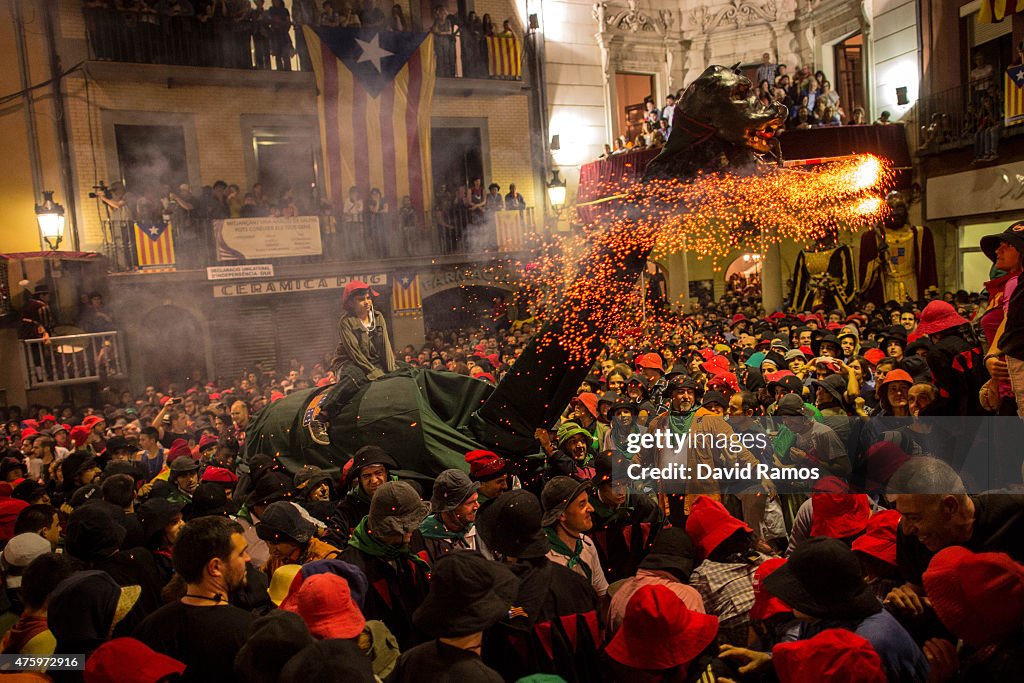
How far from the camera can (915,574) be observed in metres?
3.38

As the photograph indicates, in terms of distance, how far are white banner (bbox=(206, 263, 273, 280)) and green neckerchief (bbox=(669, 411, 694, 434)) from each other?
1129 cm

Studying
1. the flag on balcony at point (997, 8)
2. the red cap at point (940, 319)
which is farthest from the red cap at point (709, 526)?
the flag on balcony at point (997, 8)

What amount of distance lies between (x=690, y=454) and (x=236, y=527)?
3594 millimetres

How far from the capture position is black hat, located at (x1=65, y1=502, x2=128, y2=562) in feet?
13.4

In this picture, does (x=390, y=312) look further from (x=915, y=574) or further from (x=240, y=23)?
(x=915, y=574)

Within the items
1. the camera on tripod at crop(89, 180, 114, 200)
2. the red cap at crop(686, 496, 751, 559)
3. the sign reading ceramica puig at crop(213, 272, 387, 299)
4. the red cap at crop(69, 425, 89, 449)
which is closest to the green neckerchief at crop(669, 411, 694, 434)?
the red cap at crop(686, 496, 751, 559)

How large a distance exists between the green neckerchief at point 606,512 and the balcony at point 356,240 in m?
12.7

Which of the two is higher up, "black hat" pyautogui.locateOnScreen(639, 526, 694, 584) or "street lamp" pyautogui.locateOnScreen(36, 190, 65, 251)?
"street lamp" pyautogui.locateOnScreen(36, 190, 65, 251)

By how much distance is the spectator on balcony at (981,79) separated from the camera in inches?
585

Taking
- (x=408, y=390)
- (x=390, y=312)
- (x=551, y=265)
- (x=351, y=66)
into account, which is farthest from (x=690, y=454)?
(x=351, y=66)

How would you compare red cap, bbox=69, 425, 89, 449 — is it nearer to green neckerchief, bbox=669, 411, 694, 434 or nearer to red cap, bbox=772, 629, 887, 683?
green neckerchief, bbox=669, 411, 694, 434

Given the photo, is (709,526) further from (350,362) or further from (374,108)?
(374,108)

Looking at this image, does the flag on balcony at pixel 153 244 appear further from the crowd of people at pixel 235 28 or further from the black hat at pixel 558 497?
the black hat at pixel 558 497

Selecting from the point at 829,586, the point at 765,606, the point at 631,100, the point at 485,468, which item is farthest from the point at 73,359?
the point at 631,100
